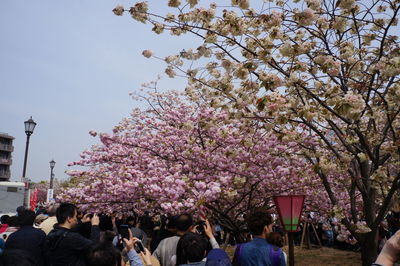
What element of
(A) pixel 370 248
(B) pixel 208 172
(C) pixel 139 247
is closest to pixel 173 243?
(C) pixel 139 247

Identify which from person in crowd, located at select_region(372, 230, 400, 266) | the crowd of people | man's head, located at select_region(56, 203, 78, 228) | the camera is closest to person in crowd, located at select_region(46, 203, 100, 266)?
the crowd of people

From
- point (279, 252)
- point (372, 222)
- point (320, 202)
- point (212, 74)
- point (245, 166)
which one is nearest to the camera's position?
point (279, 252)

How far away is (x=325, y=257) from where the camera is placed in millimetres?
14664

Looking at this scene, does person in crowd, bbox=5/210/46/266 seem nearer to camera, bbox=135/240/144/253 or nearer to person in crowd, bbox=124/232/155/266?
camera, bbox=135/240/144/253

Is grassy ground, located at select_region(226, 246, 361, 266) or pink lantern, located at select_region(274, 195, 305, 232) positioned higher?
pink lantern, located at select_region(274, 195, 305, 232)

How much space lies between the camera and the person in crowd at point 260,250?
346 cm

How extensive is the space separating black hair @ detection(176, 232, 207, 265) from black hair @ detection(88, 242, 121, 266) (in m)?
0.65

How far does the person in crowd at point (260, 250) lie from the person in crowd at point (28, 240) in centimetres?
267

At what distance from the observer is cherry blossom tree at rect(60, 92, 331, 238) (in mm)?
8453

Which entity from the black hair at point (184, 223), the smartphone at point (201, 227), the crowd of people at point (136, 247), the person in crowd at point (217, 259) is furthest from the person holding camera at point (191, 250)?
the black hair at point (184, 223)

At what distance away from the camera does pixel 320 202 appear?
452 inches

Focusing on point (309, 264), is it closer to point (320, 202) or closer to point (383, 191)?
point (320, 202)

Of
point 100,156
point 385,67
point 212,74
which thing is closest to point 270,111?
point 385,67

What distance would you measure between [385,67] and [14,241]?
535 centimetres
